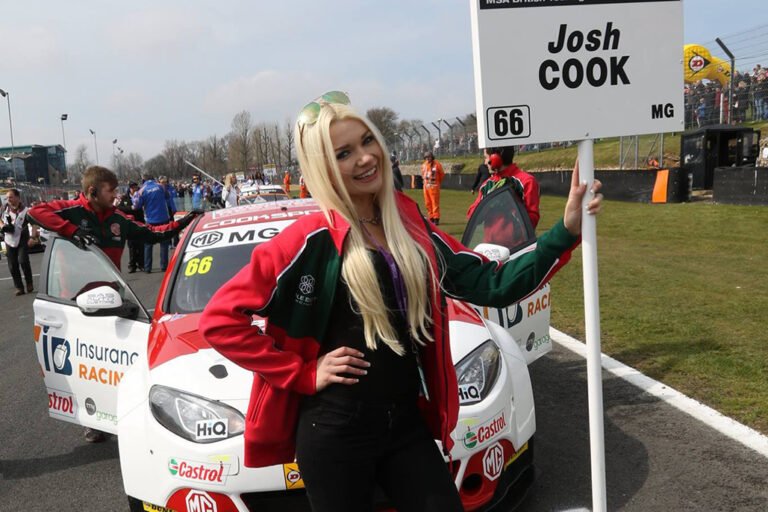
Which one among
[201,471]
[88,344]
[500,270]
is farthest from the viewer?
[88,344]

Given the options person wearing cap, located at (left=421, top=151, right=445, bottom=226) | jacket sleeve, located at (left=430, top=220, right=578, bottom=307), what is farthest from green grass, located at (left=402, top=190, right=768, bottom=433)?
person wearing cap, located at (left=421, top=151, right=445, bottom=226)

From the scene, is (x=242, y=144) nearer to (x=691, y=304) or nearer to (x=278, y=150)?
(x=278, y=150)

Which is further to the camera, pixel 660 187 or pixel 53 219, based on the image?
pixel 660 187

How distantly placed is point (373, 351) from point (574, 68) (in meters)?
Answer: 1.33

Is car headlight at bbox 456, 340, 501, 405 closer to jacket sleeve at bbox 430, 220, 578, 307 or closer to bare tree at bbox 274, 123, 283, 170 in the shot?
jacket sleeve at bbox 430, 220, 578, 307

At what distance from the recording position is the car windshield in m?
4.02

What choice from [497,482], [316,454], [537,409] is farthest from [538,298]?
[316,454]

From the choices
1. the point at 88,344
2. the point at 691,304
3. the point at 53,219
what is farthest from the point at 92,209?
the point at 691,304

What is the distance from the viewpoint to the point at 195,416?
115 inches

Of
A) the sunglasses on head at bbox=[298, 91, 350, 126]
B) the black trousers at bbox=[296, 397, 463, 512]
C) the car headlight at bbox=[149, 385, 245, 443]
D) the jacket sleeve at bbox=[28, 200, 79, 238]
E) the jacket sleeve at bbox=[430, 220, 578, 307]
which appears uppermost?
the sunglasses on head at bbox=[298, 91, 350, 126]

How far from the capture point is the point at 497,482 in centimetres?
302

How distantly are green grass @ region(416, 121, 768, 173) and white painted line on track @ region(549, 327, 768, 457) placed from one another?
19.7m

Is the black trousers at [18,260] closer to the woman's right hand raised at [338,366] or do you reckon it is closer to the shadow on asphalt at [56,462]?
the shadow on asphalt at [56,462]

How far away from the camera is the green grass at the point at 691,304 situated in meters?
5.10
